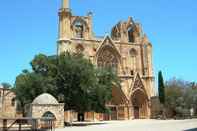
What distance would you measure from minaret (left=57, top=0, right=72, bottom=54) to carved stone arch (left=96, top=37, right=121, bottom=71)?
695cm

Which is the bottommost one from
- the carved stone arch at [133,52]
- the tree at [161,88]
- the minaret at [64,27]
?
the tree at [161,88]

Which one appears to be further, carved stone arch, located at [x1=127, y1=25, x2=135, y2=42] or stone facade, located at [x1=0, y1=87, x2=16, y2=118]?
carved stone arch, located at [x1=127, y1=25, x2=135, y2=42]

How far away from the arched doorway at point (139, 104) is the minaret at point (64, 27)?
15951 mm

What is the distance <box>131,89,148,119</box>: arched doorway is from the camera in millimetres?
63750

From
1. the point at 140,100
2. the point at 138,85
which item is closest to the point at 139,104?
the point at 140,100

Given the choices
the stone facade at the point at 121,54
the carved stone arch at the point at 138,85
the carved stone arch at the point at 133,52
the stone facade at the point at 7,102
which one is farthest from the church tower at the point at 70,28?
the stone facade at the point at 7,102

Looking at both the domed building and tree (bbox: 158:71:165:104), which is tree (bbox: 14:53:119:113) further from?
tree (bbox: 158:71:165:104)

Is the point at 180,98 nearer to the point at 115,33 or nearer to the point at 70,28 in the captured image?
the point at 115,33

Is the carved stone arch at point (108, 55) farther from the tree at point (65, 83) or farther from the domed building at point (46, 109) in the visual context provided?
the domed building at point (46, 109)

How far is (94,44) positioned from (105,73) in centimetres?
2003

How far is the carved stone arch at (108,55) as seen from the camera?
2520 inches

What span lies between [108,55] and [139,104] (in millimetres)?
11030

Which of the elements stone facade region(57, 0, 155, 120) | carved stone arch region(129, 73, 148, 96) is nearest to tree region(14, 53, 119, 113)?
stone facade region(57, 0, 155, 120)

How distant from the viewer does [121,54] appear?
6681 centimetres
